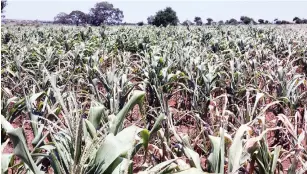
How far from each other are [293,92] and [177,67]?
174cm

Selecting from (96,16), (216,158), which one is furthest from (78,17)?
(216,158)

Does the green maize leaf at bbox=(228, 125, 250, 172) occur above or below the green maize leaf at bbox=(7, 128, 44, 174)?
below

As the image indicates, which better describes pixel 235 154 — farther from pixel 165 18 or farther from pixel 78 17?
pixel 78 17

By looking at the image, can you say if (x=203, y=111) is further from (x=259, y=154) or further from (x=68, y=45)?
(x=68, y=45)

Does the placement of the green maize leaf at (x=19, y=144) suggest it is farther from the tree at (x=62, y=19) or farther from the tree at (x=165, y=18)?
the tree at (x=62, y=19)

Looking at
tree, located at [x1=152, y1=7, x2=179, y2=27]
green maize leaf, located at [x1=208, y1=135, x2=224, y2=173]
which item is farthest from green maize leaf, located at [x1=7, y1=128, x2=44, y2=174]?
tree, located at [x1=152, y1=7, x2=179, y2=27]

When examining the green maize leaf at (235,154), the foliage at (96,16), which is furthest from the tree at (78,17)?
the green maize leaf at (235,154)

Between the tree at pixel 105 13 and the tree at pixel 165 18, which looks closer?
the tree at pixel 165 18

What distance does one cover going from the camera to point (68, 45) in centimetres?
686

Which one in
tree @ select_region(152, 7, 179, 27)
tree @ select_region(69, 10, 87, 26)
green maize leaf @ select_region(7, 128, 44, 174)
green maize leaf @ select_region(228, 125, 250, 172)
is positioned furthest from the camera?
tree @ select_region(69, 10, 87, 26)

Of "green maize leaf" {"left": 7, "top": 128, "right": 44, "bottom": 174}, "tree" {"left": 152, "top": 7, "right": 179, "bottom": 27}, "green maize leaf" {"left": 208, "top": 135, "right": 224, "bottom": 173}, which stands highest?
"tree" {"left": 152, "top": 7, "right": 179, "bottom": 27}

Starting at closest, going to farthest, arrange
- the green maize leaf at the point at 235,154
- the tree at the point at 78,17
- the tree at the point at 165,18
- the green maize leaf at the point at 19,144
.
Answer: the green maize leaf at the point at 19,144, the green maize leaf at the point at 235,154, the tree at the point at 165,18, the tree at the point at 78,17

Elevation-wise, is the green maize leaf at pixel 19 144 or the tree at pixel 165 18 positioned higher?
the tree at pixel 165 18

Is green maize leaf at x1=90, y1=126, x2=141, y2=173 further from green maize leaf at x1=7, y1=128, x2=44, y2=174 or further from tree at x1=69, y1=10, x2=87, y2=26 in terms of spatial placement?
tree at x1=69, y1=10, x2=87, y2=26
